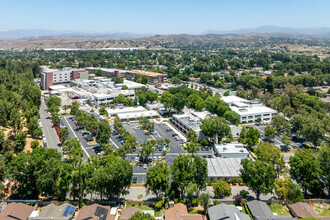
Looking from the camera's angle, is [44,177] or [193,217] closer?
[193,217]

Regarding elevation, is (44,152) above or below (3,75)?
below

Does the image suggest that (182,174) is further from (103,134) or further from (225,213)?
(103,134)

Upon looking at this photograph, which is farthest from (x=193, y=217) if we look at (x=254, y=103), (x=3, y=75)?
(x=3, y=75)

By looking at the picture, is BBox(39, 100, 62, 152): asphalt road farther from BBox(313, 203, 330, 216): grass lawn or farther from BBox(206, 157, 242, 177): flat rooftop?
BBox(313, 203, 330, 216): grass lawn

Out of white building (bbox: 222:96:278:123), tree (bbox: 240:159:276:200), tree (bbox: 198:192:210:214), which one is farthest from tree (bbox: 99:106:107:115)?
tree (bbox: 240:159:276:200)

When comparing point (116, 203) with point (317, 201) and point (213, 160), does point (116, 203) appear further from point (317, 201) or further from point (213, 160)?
point (317, 201)

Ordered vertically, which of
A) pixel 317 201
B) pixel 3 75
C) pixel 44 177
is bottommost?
pixel 317 201

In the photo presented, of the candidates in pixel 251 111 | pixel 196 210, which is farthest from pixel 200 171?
pixel 251 111
